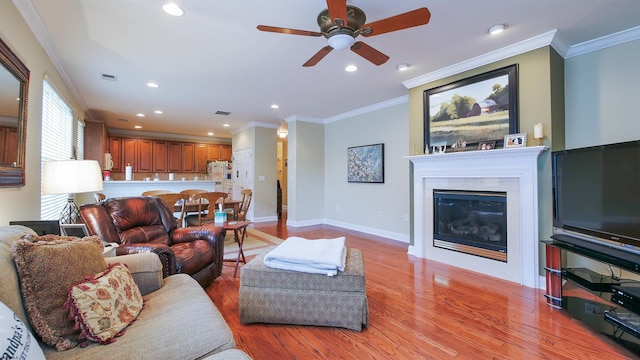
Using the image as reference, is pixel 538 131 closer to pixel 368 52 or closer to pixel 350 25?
pixel 368 52

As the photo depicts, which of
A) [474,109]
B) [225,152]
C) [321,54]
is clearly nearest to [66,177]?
[321,54]

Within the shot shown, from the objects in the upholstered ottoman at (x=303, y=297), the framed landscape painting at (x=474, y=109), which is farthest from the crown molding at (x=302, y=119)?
the upholstered ottoman at (x=303, y=297)

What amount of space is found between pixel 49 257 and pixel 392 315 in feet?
7.25

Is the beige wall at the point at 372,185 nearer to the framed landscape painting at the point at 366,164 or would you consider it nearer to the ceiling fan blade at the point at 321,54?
the framed landscape painting at the point at 366,164

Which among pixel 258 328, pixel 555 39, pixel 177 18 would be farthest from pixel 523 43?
pixel 258 328

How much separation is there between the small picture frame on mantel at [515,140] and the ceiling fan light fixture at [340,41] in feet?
6.65

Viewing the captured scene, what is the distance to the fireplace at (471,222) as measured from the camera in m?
3.11

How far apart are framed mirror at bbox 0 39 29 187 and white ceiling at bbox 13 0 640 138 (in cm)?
54

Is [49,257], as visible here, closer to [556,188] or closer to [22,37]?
[22,37]

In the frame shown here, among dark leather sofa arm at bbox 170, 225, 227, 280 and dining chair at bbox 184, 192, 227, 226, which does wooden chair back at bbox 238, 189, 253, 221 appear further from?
dark leather sofa arm at bbox 170, 225, 227, 280

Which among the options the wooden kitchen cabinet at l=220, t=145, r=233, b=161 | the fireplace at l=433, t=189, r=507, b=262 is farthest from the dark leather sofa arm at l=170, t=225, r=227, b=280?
the wooden kitchen cabinet at l=220, t=145, r=233, b=161

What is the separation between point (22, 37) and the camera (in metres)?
2.24

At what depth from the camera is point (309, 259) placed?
2006mm

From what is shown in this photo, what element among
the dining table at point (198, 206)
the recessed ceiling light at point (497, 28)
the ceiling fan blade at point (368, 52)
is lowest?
the dining table at point (198, 206)
